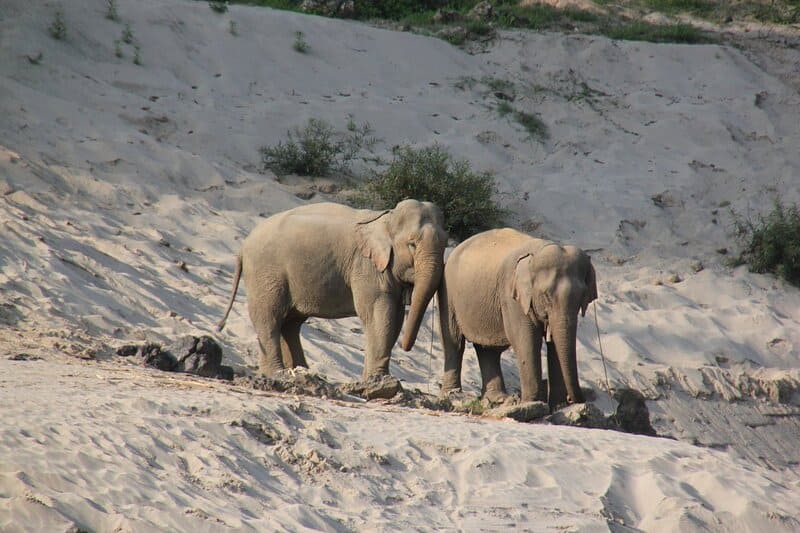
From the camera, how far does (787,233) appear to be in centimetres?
1620

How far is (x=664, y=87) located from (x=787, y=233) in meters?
4.61

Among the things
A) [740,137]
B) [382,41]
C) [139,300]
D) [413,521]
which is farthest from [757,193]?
[413,521]

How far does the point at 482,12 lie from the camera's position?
21766 mm

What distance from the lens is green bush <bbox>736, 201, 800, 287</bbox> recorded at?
16.0m

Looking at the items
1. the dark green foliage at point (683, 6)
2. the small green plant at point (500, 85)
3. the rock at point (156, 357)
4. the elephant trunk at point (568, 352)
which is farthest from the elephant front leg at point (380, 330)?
the dark green foliage at point (683, 6)

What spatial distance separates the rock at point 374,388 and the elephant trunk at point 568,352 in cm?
113

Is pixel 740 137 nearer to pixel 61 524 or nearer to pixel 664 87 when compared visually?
pixel 664 87

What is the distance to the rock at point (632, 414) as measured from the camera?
987 cm

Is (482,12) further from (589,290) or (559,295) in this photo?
(559,295)

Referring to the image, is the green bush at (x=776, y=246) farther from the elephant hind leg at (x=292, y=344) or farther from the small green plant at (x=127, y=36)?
the small green plant at (x=127, y=36)

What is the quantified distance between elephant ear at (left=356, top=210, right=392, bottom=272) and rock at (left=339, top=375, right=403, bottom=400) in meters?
1.16

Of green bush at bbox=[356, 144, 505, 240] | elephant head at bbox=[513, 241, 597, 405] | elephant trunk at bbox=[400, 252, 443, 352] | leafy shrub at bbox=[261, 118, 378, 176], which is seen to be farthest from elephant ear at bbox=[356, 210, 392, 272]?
leafy shrub at bbox=[261, 118, 378, 176]

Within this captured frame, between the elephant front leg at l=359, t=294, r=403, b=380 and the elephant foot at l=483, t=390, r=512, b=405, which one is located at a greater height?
the elephant front leg at l=359, t=294, r=403, b=380

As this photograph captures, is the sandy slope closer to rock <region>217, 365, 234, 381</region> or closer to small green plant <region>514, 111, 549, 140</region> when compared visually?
small green plant <region>514, 111, 549, 140</region>
